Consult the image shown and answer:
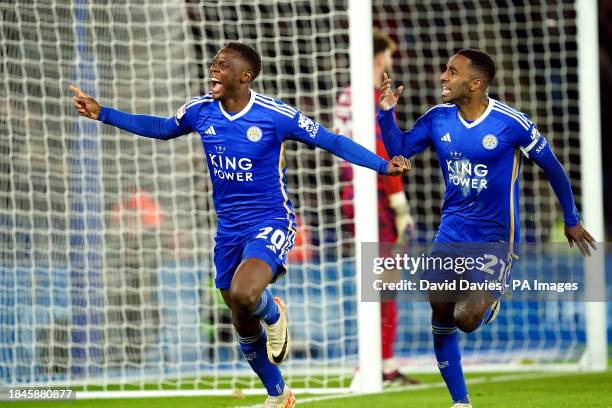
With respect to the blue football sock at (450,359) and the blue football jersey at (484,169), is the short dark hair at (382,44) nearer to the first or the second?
the blue football jersey at (484,169)

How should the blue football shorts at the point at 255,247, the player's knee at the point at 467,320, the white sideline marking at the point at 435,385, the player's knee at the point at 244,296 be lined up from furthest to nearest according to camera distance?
the white sideline marking at the point at 435,385, the blue football shorts at the point at 255,247, the player's knee at the point at 467,320, the player's knee at the point at 244,296

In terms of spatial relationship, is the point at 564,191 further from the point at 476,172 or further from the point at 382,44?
the point at 382,44

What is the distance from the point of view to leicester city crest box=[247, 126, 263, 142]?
630 cm

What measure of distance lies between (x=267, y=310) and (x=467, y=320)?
1.11m

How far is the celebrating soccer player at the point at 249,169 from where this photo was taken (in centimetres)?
630

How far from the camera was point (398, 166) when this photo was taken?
19.5 feet

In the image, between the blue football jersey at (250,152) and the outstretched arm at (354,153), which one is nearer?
the outstretched arm at (354,153)

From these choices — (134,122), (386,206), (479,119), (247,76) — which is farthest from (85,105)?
(386,206)

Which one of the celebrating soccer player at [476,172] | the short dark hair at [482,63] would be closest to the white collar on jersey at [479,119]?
the celebrating soccer player at [476,172]

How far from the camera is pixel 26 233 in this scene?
877cm

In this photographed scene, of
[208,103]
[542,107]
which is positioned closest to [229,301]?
[208,103]

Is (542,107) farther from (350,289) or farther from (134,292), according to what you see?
(134,292)

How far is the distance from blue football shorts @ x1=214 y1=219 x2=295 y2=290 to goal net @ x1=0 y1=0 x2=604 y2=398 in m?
2.19

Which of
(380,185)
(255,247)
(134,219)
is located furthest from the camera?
(134,219)
